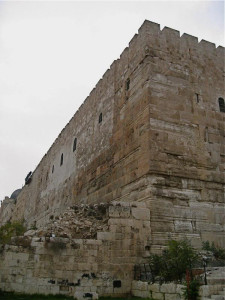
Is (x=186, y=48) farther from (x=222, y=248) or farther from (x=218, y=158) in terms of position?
(x=222, y=248)

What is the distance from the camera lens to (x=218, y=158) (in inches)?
423

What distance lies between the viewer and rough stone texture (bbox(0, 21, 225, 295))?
8.71m

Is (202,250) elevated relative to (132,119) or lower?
lower

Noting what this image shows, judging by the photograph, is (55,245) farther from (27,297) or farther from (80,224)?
(27,297)

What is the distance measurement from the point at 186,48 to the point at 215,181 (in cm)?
503

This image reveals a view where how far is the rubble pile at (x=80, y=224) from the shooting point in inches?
334

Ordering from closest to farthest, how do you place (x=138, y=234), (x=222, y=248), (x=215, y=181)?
(x=138, y=234), (x=222, y=248), (x=215, y=181)

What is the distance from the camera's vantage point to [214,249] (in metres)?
9.18

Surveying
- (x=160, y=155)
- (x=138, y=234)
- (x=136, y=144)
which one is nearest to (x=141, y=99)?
(x=136, y=144)

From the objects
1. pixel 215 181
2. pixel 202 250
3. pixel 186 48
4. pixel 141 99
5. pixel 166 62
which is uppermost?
pixel 186 48

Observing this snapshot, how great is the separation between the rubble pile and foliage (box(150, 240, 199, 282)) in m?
1.61

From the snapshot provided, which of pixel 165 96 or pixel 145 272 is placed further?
pixel 165 96

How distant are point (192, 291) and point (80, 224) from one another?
388cm

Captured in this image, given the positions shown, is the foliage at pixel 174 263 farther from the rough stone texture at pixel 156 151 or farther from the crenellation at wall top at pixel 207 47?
the crenellation at wall top at pixel 207 47
